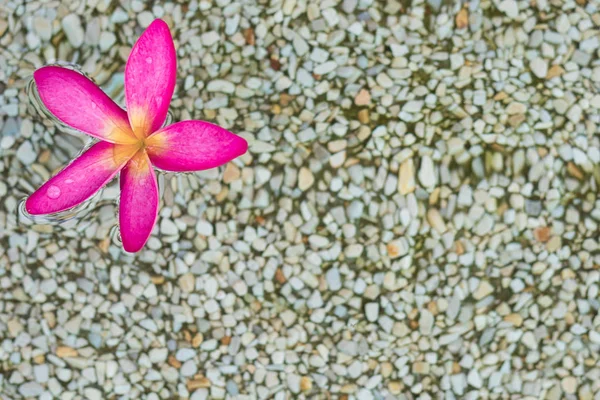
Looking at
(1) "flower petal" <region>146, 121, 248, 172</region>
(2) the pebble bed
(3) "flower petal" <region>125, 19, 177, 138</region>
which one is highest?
(3) "flower petal" <region>125, 19, 177, 138</region>

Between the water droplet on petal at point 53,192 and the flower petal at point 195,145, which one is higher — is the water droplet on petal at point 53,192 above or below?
below

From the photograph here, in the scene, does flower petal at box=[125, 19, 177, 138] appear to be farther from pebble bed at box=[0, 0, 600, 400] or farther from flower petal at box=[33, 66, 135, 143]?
pebble bed at box=[0, 0, 600, 400]

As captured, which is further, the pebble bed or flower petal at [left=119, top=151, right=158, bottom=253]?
the pebble bed

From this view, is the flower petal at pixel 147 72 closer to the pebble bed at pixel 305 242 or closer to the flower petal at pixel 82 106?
the flower petal at pixel 82 106

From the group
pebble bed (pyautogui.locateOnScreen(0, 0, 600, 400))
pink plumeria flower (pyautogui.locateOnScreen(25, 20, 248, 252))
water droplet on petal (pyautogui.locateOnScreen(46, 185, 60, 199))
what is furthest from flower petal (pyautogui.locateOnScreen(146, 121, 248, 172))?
pebble bed (pyautogui.locateOnScreen(0, 0, 600, 400))

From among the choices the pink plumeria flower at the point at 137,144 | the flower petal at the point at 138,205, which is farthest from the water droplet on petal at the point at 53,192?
the flower petal at the point at 138,205

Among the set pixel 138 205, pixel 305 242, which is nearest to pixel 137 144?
pixel 138 205

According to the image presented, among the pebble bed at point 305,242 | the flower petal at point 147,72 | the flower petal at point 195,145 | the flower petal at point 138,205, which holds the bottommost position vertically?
the pebble bed at point 305,242

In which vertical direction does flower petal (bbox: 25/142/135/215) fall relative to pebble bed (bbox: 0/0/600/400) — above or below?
above

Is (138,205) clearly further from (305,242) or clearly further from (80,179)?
(305,242)
